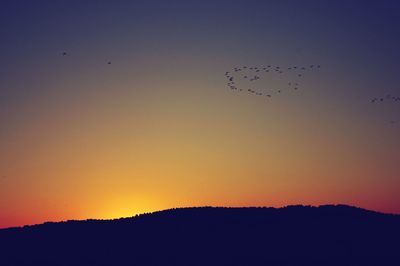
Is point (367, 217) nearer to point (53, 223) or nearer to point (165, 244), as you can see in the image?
point (165, 244)

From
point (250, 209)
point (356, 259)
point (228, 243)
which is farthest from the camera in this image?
point (250, 209)

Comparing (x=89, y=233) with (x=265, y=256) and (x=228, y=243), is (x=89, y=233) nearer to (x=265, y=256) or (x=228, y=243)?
(x=228, y=243)

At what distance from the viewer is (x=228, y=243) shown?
64.2 m

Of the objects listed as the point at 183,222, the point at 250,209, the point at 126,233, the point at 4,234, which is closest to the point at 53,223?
the point at 4,234

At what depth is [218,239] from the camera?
216 feet

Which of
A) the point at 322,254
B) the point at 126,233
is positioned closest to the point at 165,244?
the point at 126,233

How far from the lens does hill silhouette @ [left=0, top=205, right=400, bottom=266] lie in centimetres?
5941

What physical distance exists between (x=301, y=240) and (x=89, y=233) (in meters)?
26.2

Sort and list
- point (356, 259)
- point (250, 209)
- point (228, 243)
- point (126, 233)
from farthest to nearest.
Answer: point (250, 209), point (126, 233), point (228, 243), point (356, 259)

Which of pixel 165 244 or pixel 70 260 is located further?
pixel 165 244

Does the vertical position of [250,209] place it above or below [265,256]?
above

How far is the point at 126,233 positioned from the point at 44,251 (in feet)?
34.1

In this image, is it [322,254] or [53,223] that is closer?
[322,254]

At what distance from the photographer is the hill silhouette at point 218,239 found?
5941 centimetres
